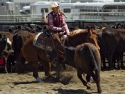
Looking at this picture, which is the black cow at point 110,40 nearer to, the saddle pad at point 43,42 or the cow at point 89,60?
the saddle pad at point 43,42

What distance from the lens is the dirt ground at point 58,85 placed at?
30.6 ft

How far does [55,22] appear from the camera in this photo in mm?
10852

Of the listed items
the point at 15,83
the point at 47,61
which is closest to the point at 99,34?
the point at 47,61

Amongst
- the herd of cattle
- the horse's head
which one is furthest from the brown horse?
the herd of cattle

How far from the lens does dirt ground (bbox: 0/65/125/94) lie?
367 inches

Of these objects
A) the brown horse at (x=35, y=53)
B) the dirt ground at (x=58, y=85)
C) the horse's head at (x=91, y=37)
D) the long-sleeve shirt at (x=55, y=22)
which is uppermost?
the long-sleeve shirt at (x=55, y=22)

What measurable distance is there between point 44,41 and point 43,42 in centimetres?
4

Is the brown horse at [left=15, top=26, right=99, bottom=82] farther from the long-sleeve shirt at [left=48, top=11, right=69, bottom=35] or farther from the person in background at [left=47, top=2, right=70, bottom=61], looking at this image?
the long-sleeve shirt at [left=48, top=11, right=69, bottom=35]

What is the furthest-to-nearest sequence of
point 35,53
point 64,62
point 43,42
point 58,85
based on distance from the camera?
point 35,53, point 43,42, point 64,62, point 58,85

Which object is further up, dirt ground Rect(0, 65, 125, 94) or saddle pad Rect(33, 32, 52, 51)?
saddle pad Rect(33, 32, 52, 51)

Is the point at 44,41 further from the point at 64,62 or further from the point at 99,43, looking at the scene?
the point at 99,43

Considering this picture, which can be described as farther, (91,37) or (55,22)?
(55,22)

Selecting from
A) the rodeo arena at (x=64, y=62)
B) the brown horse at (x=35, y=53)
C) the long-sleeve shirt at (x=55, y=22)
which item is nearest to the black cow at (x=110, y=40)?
the rodeo arena at (x=64, y=62)

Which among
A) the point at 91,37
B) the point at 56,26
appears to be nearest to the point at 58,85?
the point at 91,37
